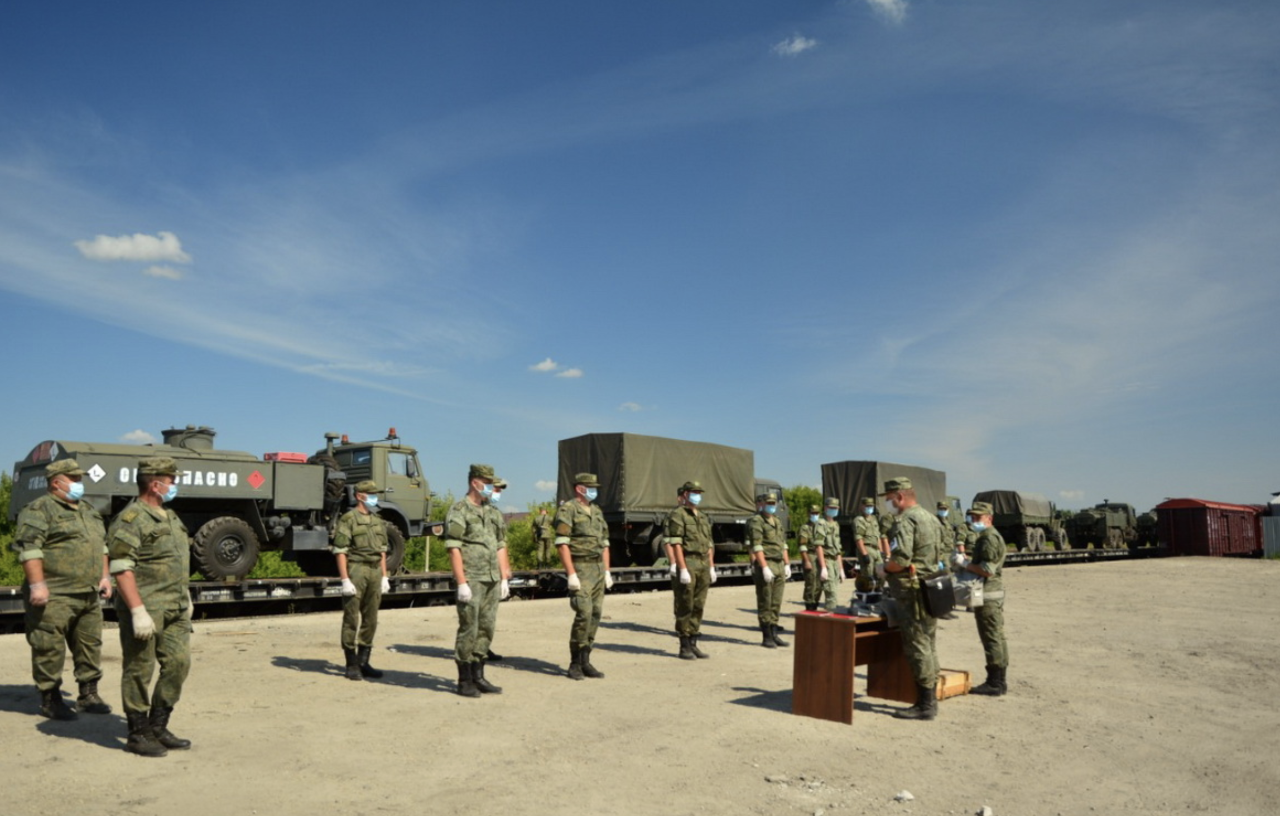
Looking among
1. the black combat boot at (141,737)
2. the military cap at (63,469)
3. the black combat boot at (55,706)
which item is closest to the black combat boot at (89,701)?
the black combat boot at (55,706)

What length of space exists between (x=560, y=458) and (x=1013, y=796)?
17.4m

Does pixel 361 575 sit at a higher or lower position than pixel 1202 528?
lower

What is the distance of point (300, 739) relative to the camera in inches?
255

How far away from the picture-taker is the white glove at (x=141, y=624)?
18.2ft

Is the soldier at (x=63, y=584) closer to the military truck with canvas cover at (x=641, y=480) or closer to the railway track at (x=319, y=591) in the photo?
the railway track at (x=319, y=591)

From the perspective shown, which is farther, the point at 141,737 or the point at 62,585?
the point at 62,585

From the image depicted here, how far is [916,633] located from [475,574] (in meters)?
3.77

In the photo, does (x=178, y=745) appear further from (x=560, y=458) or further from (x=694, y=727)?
(x=560, y=458)

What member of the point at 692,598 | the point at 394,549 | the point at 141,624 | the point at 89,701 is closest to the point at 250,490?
the point at 394,549

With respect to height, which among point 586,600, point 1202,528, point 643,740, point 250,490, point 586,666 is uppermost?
point 250,490

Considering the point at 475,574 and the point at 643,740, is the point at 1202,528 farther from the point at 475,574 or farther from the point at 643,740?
the point at 643,740

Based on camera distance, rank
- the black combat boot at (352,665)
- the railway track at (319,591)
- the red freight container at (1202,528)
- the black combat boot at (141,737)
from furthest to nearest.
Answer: the red freight container at (1202,528) → the railway track at (319,591) → the black combat boot at (352,665) → the black combat boot at (141,737)

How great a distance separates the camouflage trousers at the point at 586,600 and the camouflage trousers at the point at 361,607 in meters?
1.97

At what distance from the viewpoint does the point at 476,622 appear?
318 inches
